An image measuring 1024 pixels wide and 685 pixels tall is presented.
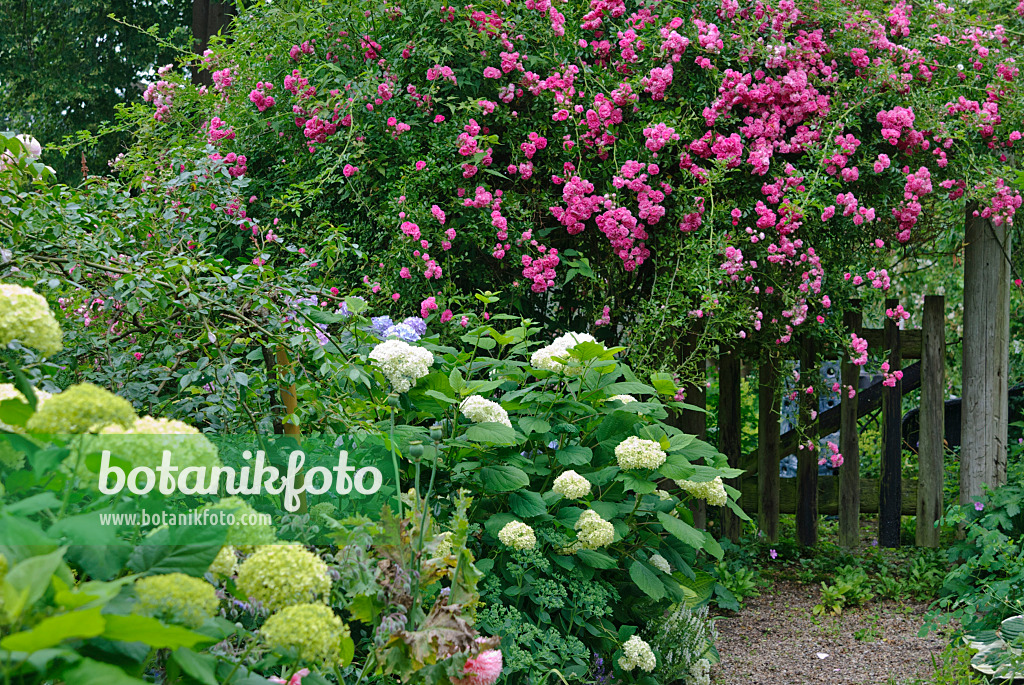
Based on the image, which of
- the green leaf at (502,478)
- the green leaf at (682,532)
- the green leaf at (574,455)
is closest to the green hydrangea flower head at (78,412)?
the green leaf at (502,478)

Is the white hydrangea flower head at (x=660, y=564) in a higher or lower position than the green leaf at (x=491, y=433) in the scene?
lower

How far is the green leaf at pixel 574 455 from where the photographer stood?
2445mm

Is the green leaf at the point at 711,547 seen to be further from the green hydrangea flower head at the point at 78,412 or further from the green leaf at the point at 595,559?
the green hydrangea flower head at the point at 78,412

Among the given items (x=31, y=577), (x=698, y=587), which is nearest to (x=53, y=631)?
(x=31, y=577)

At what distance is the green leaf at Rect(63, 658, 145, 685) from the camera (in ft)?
2.28

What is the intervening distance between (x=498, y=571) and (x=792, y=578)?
2.15m

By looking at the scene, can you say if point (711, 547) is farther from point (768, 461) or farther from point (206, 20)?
point (206, 20)

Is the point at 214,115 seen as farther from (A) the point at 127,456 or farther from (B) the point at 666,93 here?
(A) the point at 127,456

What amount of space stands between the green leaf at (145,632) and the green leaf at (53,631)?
0.19 ft

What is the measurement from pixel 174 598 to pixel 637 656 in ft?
6.00

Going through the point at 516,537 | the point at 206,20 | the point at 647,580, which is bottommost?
the point at 647,580

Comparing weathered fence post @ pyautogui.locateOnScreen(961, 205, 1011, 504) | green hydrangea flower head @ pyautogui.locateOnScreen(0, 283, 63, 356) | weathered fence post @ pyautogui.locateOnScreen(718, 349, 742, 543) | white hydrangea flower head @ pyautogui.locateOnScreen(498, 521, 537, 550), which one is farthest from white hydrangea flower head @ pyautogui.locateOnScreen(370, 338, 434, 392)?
weathered fence post @ pyautogui.locateOnScreen(961, 205, 1011, 504)

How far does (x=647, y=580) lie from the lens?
7.99 ft

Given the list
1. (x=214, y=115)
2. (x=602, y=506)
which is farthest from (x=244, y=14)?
(x=602, y=506)
